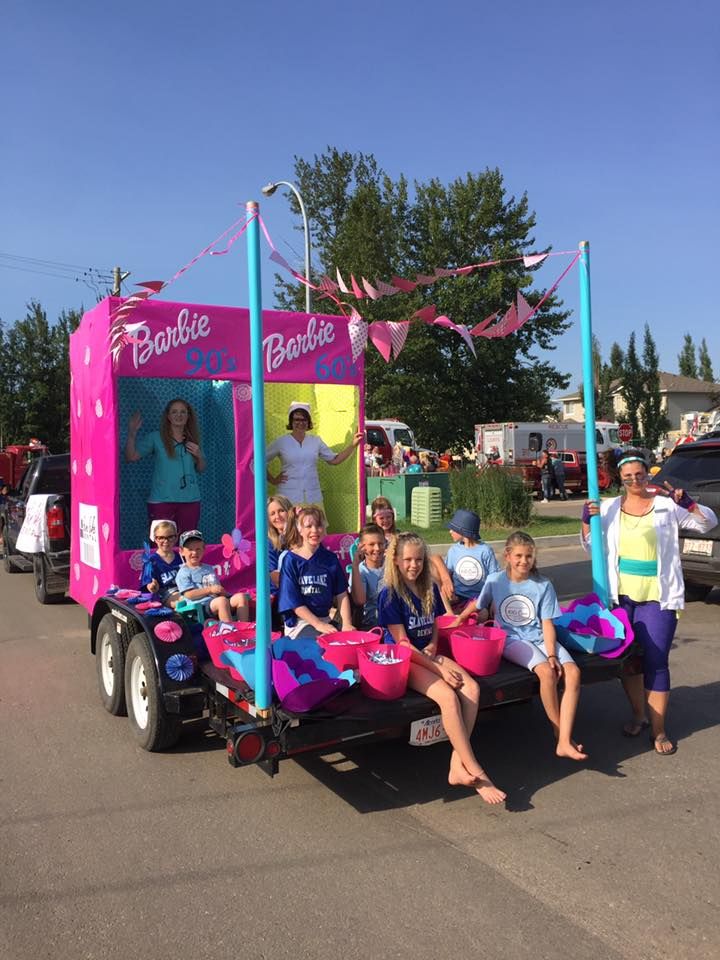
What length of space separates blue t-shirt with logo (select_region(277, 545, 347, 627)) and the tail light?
4.94 meters

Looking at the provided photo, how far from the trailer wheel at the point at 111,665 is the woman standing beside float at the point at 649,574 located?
3233 millimetres

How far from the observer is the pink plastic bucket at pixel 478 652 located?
4.29 m

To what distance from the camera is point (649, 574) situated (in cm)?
480

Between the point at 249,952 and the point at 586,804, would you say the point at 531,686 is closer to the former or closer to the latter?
the point at 586,804

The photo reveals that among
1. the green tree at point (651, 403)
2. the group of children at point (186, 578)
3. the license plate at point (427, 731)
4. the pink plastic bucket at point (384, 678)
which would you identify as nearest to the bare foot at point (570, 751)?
the license plate at point (427, 731)

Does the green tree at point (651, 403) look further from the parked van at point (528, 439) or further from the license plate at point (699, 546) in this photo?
the license plate at point (699, 546)

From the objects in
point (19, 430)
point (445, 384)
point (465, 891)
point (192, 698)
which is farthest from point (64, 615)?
point (19, 430)

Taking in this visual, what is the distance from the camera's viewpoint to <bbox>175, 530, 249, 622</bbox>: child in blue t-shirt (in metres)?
5.09

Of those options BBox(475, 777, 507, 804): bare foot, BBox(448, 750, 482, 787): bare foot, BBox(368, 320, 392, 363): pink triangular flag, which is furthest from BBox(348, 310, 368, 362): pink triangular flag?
BBox(475, 777, 507, 804): bare foot

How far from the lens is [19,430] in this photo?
38188 millimetres

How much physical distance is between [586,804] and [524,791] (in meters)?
0.32

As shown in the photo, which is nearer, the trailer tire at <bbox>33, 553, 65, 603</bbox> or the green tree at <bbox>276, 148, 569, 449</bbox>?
the trailer tire at <bbox>33, 553, 65, 603</bbox>

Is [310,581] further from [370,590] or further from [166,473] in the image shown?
[166,473]

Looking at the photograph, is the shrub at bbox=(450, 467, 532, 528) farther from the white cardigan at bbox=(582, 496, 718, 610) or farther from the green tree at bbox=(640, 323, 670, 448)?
the green tree at bbox=(640, 323, 670, 448)
